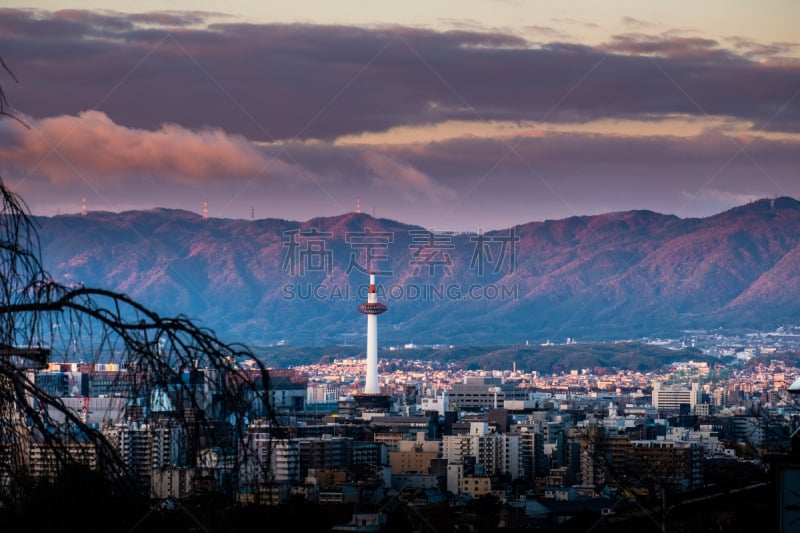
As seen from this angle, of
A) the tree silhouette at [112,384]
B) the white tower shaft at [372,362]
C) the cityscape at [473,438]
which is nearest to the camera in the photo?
the tree silhouette at [112,384]

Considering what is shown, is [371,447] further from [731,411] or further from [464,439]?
[731,411]

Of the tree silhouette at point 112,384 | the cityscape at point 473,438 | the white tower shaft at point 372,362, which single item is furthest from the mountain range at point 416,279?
the tree silhouette at point 112,384

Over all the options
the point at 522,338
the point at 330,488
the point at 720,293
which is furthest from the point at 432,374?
the point at 330,488

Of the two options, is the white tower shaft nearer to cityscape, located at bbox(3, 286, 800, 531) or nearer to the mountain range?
cityscape, located at bbox(3, 286, 800, 531)

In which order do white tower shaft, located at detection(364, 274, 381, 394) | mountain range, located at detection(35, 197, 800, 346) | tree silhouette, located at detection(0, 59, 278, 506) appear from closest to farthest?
1. tree silhouette, located at detection(0, 59, 278, 506)
2. white tower shaft, located at detection(364, 274, 381, 394)
3. mountain range, located at detection(35, 197, 800, 346)

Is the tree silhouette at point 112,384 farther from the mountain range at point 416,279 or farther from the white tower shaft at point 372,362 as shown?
the mountain range at point 416,279

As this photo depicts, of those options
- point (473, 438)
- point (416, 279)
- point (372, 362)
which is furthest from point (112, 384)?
point (416, 279)

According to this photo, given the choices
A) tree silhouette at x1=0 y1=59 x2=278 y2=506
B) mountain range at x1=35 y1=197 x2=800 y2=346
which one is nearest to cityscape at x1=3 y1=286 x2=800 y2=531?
tree silhouette at x1=0 y1=59 x2=278 y2=506
